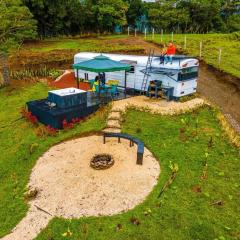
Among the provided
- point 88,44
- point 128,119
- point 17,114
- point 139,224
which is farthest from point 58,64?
point 139,224

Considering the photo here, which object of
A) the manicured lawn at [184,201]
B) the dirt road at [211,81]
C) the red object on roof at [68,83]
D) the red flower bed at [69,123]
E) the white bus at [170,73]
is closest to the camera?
the manicured lawn at [184,201]

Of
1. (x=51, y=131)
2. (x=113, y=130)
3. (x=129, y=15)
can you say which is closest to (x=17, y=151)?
(x=51, y=131)

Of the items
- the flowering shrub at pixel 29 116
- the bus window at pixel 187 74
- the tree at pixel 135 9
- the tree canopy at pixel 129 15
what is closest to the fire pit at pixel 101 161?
the flowering shrub at pixel 29 116

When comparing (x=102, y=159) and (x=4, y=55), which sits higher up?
(x=4, y=55)

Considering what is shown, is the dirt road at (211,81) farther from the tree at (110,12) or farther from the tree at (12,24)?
the tree at (110,12)

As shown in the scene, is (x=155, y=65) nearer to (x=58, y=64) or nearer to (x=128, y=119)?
(x=128, y=119)

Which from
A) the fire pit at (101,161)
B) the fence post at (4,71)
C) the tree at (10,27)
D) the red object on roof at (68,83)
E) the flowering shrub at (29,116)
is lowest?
the fire pit at (101,161)
